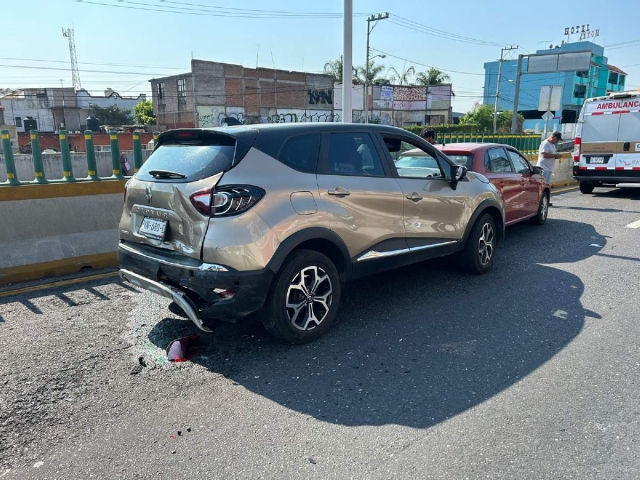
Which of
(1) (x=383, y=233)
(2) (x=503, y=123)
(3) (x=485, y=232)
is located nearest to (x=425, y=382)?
(1) (x=383, y=233)

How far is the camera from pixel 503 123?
63719mm

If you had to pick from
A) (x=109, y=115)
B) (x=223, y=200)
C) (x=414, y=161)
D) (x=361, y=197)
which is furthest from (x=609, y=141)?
(x=109, y=115)

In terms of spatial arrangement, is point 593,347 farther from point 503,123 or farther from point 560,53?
point 503,123

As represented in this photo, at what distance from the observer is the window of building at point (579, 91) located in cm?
7481

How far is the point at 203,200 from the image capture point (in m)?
3.57

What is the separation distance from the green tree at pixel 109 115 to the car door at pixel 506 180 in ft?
238

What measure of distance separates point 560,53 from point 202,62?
125 ft

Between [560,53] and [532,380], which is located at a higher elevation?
[560,53]

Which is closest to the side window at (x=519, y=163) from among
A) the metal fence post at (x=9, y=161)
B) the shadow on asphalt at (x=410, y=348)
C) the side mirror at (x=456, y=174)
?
the shadow on asphalt at (x=410, y=348)

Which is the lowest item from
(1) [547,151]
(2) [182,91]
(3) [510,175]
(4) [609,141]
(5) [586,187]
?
(5) [586,187]

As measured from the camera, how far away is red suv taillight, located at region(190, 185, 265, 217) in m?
3.55

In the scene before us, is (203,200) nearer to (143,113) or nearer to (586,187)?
(586,187)

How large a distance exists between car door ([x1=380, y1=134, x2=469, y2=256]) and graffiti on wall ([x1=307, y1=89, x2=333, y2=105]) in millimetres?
61343

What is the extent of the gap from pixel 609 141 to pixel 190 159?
12800 mm
